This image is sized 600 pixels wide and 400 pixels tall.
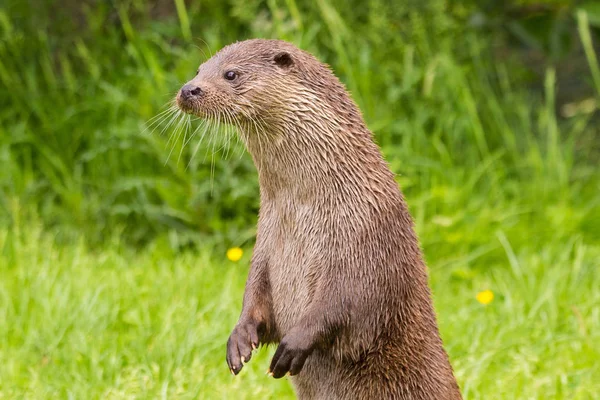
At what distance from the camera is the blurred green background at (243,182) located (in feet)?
12.4

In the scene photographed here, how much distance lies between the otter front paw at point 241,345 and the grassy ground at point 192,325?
0.66m

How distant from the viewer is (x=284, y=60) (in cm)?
272

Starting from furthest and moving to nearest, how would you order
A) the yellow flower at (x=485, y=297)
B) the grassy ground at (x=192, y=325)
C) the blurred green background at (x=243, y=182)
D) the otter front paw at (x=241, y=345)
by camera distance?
the yellow flower at (x=485, y=297) → the blurred green background at (x=243, y=182) → the grassy ground at (x=192, y=325) → the otter front paw at (x=241, y=345)

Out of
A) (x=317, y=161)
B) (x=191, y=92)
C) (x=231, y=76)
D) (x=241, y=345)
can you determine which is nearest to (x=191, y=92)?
(x=191, y=92)

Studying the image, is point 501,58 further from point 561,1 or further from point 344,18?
point 344,18

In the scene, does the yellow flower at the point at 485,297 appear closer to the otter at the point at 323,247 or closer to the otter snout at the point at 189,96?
the otter at the point at 323,247

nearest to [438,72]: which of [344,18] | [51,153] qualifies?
[344,18]

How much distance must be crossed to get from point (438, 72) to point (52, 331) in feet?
9.98

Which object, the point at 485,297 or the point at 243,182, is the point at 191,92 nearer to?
the point at 485,297

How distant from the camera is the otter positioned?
258 centimetres

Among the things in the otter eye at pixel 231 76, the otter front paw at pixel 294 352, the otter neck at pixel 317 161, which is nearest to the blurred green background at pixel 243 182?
the otter front paw at pixel 294 352

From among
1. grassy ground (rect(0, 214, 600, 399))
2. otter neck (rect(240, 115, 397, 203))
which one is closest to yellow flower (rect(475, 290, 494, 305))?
grassy ground (rect(0, 214, 600, 399))

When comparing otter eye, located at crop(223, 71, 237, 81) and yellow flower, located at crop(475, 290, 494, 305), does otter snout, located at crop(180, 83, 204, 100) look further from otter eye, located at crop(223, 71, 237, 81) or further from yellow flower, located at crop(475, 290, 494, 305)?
yellow flower, located at crop(475, 290, 494, 305)

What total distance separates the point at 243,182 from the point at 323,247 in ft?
8.88
